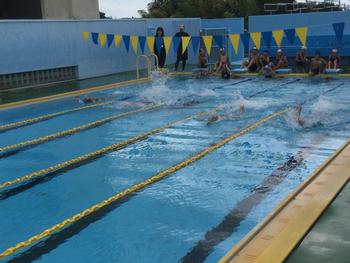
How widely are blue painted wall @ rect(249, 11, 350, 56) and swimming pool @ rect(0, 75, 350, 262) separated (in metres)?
5.85

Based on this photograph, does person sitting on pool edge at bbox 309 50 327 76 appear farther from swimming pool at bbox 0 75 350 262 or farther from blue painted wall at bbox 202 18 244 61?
blue painted wall at bbox 202 18 244 61

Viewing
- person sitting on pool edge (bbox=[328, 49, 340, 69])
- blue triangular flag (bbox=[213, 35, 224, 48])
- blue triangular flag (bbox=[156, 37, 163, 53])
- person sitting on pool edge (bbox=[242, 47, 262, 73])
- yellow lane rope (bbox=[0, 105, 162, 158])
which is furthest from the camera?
blue triangular flag (bbox=[213, 35, 224, 48])

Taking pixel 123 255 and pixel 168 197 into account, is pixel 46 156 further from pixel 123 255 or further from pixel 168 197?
pixel 123 255

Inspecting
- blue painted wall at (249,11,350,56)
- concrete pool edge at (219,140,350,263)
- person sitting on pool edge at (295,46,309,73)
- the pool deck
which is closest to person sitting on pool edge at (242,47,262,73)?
person sitting on pool edge at (295,46,309,73)

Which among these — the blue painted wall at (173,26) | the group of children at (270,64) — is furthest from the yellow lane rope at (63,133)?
the blue painted wall at (173,26)

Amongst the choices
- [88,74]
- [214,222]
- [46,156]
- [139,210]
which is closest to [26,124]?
[46,156]

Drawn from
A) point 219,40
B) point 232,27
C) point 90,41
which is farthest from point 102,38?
point 232,27

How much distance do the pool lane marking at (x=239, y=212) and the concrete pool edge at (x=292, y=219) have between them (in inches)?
10.5

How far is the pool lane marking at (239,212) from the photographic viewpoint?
3502 millimetres

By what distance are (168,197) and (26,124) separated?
4.85 metres

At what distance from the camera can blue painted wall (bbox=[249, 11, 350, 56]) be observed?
15227 millimetres

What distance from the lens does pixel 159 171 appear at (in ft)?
18.0

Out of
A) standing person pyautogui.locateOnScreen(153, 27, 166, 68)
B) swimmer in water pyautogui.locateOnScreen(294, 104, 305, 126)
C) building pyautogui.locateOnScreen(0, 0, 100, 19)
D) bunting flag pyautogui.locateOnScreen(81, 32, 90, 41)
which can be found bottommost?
swimmer in water pyautogui.locateOnScreen(294, 104, 305, 126)

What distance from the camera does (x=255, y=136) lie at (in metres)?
6.90
